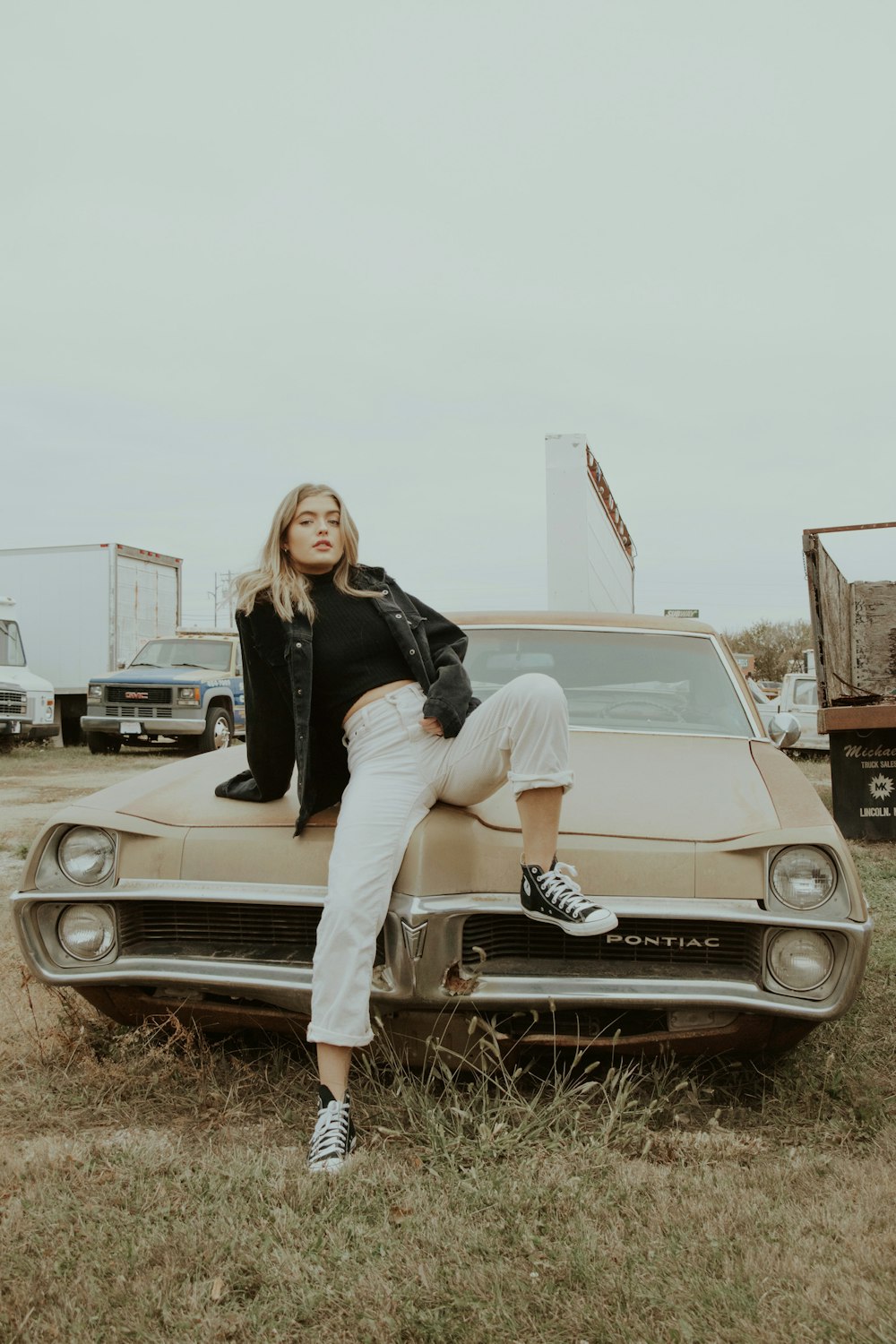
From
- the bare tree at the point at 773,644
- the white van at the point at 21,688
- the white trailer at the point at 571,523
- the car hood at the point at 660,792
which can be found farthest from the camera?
the bare tree at the point at 773,644

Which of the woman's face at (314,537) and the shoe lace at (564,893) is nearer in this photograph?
the shoe lace at (564,893)

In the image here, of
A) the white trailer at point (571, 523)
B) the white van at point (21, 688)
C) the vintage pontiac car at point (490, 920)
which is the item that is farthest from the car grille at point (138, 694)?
the vintage pontiac car at point (490, 920)

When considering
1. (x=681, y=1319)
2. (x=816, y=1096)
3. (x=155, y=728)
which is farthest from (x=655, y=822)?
(x=155, y=728)

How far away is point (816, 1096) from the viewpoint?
3.05 meters

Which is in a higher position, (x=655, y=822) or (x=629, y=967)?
(x=655, y=822)

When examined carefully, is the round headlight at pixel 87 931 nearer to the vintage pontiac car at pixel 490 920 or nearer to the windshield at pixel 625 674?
the vintage pontiac car at pixel 490 920

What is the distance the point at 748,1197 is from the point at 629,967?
0.61 meters

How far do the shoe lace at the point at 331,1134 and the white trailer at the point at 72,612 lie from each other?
16749 mm

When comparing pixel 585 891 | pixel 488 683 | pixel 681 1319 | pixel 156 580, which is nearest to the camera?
pixel 681 1319

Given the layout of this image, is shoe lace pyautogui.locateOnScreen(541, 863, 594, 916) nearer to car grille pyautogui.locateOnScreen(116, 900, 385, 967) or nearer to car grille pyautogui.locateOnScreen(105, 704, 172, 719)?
car grille pyautogui.locateOnScreen(116, 900, 385, 967)

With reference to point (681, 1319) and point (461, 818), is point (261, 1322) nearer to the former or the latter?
point (681, 1319)

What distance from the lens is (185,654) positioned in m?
17.7

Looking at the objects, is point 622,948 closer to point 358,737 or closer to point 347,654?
point 358,737

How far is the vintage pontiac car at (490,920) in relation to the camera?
279 cm
